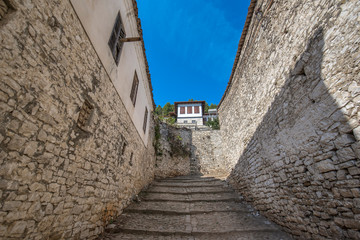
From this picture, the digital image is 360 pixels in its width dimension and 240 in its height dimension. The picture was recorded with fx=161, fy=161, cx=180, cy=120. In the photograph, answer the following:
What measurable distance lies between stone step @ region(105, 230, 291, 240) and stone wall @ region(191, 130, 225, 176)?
9.08m

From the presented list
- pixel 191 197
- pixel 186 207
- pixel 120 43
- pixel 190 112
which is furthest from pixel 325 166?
pixel 190 112

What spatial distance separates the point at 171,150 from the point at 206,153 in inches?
132

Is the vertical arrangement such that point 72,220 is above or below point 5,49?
below

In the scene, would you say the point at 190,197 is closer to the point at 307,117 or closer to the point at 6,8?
the point at 307,117

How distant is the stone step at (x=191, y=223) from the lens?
4.41 meters

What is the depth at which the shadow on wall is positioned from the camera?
8.21 feet

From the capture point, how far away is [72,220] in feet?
9.68

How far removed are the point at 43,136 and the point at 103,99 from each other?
180 cm

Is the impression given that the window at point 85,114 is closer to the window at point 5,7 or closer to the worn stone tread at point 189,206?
the window at point 5,7

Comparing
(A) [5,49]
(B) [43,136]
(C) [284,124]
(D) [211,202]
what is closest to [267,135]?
(C) [284,124]

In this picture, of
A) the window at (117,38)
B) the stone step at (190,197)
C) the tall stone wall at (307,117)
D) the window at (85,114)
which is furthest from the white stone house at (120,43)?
the tall stone wall at (307,117)

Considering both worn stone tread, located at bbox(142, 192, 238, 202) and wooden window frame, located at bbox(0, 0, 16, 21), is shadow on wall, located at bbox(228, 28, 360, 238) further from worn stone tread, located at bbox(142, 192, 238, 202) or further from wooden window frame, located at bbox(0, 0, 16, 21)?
wooden window frame, located at bbox(0, 0, 16, 21)

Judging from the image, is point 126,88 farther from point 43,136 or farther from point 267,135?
point 267,135

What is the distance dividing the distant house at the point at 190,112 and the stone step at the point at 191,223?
24.8m
